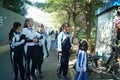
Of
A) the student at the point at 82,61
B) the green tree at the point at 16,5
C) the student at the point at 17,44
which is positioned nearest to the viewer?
the student at the point at 82,61

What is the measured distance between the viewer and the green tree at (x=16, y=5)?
42.1 metres

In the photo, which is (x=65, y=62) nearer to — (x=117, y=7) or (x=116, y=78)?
(x=116, y=78)

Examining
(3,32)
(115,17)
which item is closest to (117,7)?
(115,17)

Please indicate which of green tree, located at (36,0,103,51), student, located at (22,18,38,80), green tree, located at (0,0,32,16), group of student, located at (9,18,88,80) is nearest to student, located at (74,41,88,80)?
group of student, located at (9,18,88,80)

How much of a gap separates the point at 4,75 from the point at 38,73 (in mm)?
1231

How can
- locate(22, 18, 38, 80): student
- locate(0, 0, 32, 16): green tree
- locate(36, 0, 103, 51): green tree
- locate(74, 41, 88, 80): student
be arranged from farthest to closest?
locate(0, 0, 32, 16): green tree, locate(36, 0, 103, 51): green tree, locate(22, 18, 38, 80): student, locate(74, 41, 88, 80): student

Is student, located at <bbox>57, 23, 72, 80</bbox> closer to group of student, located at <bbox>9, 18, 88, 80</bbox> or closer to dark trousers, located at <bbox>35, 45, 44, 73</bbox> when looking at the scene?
group of student, located at <bbox>9, 18, 88, 80</bbox>

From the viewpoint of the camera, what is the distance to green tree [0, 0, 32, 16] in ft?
138

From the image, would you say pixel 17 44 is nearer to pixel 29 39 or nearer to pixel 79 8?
pixel 29 39

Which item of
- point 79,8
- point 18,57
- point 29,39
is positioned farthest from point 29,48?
point 79,8

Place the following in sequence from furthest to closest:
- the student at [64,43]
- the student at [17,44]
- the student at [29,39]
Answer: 1. the student at [64,43]
2. the student at [29,39]
3. the student at [17,44]

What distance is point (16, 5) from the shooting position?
46.9 m

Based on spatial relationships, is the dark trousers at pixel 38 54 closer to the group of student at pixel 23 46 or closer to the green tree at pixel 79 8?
the group of student at pixel 23 46

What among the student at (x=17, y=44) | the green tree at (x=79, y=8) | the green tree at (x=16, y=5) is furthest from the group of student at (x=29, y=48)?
the green tree at (x=16, y=5)
